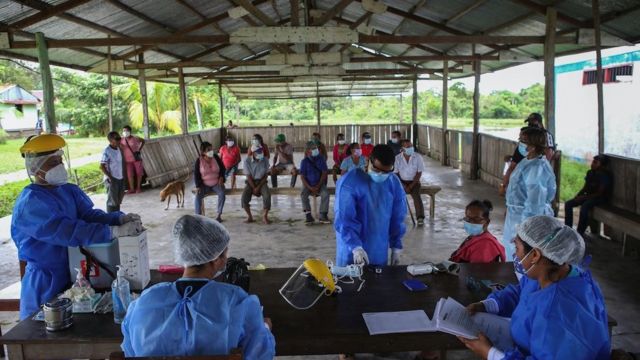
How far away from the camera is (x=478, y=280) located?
3.04 metres

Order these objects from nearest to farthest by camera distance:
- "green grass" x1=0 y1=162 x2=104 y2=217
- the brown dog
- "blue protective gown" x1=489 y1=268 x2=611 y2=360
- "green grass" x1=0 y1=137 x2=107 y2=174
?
"blue protective gown" x1=489 y1=268 x2=611 y2=360, the brown dog, "green grass" x1=0 y1=162 x2=104 y2=217, "green grass" x1=0 y1=137 x2=107 y2=174

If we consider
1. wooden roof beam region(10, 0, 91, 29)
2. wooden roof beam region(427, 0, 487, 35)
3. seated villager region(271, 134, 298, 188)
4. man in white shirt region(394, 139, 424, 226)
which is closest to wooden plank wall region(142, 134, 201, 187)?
seated villager region(271, 134, 298, 188)

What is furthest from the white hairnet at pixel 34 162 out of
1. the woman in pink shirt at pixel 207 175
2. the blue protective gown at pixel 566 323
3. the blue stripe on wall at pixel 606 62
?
the blue stripe on wall at pixel 606 62

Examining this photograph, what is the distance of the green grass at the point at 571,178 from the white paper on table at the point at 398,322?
31.4 feet

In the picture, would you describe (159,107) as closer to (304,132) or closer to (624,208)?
(304,132)

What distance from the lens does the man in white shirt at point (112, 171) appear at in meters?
8.33

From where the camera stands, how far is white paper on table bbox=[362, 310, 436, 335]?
8.05ft

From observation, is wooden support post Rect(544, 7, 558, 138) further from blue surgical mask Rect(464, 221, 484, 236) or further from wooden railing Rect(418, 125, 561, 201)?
blue surgical mask Rect(464, 221, 484, 236)

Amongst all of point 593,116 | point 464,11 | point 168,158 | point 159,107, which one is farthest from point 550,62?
point 159,107

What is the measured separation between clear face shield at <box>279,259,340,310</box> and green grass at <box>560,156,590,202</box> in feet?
31.5

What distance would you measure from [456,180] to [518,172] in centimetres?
857

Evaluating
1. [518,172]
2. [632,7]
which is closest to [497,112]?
[632,7]

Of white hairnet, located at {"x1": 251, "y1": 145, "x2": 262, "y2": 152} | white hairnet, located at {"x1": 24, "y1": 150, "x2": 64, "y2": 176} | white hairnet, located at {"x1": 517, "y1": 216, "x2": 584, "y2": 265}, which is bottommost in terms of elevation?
white hairnet, located at {"x1": 517, "y1": 216, "x2": 584, "y2": 265}

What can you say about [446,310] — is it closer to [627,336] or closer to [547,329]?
[547,329]
